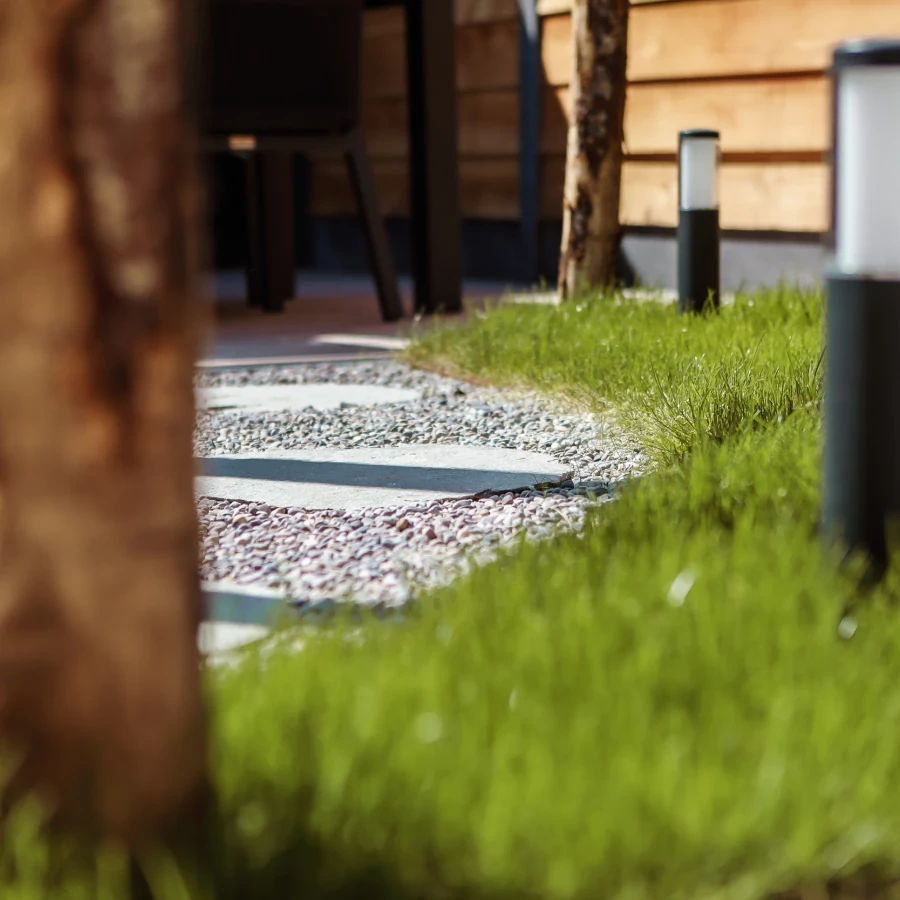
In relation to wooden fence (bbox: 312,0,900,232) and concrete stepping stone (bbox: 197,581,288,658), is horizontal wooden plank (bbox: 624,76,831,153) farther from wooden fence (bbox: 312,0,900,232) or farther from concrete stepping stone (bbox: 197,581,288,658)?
concrete stepping stone (bbox: 197,581,288,658)

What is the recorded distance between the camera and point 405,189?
8.92 meters

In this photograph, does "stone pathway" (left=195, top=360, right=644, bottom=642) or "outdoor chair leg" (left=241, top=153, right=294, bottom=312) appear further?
"outdoor chair leg" (left=241, top=153, right=294, bottom=312)

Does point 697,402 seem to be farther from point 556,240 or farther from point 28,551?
point 556,240

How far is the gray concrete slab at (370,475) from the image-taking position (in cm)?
273

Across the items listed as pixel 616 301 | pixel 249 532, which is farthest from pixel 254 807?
pixel 616 301

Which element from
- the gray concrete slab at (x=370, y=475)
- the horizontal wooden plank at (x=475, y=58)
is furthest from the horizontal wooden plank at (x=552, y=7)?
the gray concrete slab at (x=370, y=475)

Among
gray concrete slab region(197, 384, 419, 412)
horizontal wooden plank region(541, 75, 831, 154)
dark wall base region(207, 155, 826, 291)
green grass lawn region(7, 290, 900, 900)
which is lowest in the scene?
gray concrete slab region(197, 384, 419, 412)

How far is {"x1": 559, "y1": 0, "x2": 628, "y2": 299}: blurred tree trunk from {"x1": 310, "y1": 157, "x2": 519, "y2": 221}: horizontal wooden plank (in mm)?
3063

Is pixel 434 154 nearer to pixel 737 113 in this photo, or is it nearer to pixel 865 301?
pixel 737 113

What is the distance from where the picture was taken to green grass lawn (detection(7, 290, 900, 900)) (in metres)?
1.19

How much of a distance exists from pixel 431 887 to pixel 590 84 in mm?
4095

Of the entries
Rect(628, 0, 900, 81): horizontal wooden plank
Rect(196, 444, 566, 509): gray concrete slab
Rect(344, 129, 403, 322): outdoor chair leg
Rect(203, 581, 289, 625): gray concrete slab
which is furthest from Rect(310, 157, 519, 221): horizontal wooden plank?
Rect(203, 581, 289, 625): gray concrete slab

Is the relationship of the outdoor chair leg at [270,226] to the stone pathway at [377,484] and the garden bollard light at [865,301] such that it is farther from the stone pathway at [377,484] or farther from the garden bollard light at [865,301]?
the garden bollard light at [865,301]

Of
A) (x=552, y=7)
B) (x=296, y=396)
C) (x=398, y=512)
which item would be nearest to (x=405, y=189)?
(x=552, y=7)
